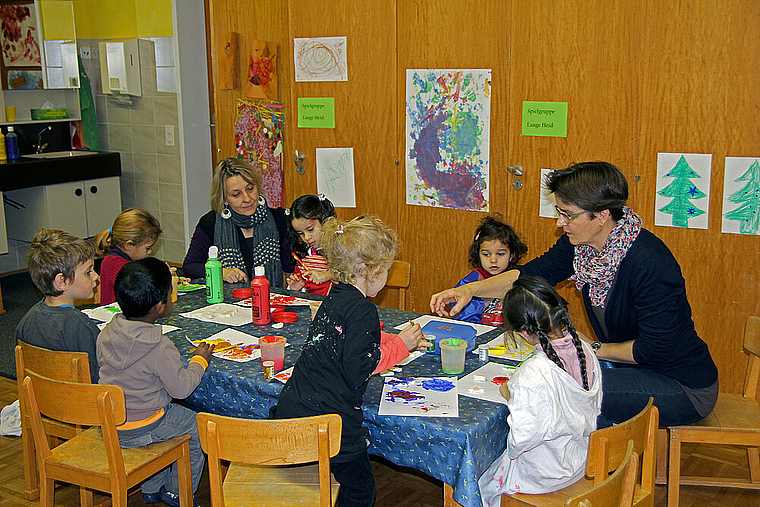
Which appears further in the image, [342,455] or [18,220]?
[18,220]

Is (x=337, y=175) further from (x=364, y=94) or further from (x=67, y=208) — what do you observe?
(x=67, y=208)

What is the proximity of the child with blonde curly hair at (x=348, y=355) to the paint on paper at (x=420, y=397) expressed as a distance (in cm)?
7

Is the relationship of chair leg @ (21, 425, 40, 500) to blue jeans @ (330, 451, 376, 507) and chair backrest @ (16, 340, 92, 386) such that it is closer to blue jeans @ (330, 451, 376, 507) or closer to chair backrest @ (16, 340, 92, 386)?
chair backrest @ (16, 340, 92, 386)

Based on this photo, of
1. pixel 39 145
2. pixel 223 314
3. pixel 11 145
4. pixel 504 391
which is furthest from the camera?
pixel 39 145

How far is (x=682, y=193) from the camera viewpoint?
3.36 m

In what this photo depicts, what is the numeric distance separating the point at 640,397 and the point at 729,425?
0.35 metres

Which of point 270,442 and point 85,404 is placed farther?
point 85,404

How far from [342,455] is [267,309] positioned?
814 millimetres

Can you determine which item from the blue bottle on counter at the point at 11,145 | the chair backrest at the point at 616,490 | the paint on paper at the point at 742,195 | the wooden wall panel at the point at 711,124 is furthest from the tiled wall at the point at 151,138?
the chair backrest at the point at 616,490

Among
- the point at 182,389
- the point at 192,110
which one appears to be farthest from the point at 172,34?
the point at 182,389

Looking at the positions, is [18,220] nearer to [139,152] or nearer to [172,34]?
[139,152]

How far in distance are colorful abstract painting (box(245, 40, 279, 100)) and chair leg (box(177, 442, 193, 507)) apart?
2911 mm

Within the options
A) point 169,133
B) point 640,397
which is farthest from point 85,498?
point 169,133

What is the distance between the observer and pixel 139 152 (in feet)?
20.3
